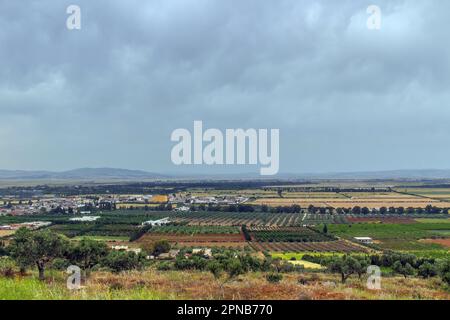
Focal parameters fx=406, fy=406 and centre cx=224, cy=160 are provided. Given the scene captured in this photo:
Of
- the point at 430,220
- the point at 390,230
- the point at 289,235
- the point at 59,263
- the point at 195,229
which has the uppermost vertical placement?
the point at 59,263

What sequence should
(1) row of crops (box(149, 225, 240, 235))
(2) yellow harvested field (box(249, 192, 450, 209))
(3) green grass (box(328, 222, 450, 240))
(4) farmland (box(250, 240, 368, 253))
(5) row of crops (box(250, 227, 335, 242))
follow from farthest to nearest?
(2) yellow harvested field (box(249, 192, 450, 209)) → (1) row of crops (box(149, 225, 240, 235)) → (3) green grass (box(328, 222, 450, 240)) → (5) row of crops (box(250, 227, 335, 242)) → (4) farmland (box(250, 240, 368, 253))

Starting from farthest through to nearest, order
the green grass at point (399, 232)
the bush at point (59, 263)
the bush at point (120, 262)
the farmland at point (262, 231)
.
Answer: the green grass at point (399, 232)
the farmland at point (262, 231)
the bush at point (120, 262)
the bush at point (59, 263)

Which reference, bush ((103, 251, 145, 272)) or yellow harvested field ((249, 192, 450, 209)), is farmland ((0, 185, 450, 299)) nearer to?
bush ((103, 251, 145, 272))

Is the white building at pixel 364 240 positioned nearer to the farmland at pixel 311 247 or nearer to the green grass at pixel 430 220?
the farmland at pixel 311 247

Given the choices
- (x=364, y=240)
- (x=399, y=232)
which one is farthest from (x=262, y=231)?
(x=399, y=232)

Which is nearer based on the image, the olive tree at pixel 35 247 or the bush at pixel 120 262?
the olive tree at pixel 35 247

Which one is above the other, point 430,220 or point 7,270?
point 7,270

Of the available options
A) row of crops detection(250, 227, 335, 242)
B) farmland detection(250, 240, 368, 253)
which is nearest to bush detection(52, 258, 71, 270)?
farmland detection(250, 240, 368, 253)

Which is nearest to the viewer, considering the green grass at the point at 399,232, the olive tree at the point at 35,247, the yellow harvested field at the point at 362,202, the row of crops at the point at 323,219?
the olive tree at the point at 35,247

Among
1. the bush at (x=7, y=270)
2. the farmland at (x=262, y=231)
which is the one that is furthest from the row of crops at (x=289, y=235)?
the bush at (x=7, y=270)

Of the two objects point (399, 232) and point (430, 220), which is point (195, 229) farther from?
point (430, 220)

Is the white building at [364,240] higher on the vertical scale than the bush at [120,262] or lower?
lower

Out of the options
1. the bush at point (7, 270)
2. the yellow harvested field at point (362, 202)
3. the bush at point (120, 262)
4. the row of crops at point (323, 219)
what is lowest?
the row of crops at point (323, 219)
